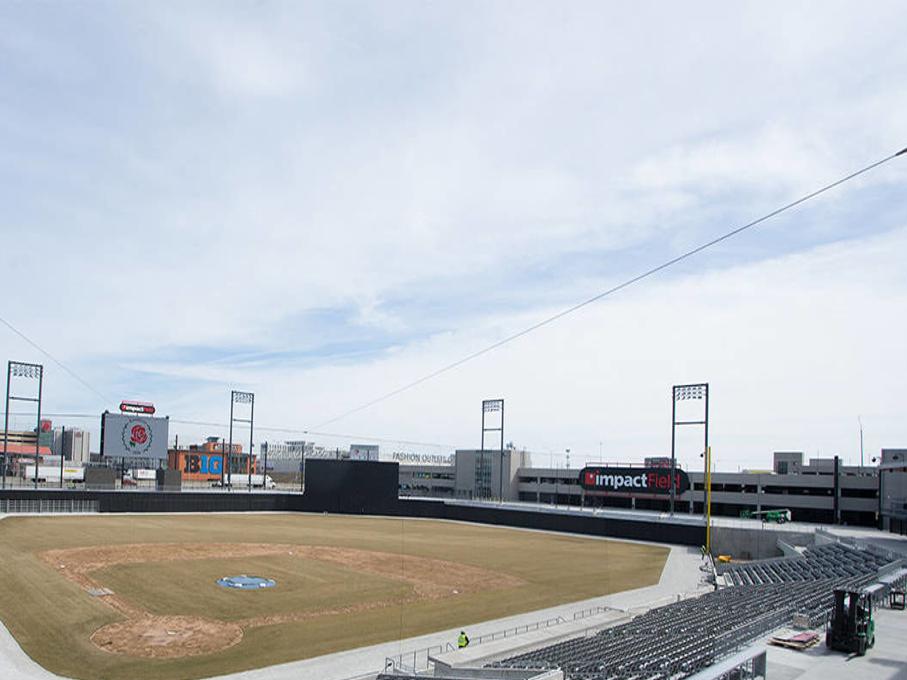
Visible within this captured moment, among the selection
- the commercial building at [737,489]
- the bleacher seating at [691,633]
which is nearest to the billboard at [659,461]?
the commercial building at [737,489]

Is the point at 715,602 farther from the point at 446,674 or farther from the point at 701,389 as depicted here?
the point at 701,389

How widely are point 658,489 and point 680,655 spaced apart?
50.4 meters

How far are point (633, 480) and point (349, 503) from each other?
114 feet

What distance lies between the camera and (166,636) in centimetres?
2533

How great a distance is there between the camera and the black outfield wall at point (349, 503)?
66.8 metres

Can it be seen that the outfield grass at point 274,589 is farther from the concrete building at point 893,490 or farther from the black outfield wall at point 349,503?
the concrete building at point 893,490

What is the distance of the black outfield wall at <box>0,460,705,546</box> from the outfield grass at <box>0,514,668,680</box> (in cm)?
414

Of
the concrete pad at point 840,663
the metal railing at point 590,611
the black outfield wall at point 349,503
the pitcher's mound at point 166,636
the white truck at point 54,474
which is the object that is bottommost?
the white truck at point 54,474

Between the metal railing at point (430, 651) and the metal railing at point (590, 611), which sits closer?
the metal railing at point (430, 651)

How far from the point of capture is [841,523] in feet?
222

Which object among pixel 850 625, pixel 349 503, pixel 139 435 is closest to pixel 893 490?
pixel 850 625

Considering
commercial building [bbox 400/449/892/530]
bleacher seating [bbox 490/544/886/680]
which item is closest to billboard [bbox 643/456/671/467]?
commercial building [bbox 400/449/892/530]

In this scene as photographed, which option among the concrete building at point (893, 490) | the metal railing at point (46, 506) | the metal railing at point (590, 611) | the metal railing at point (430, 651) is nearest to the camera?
the metal railing at point (430, 651)

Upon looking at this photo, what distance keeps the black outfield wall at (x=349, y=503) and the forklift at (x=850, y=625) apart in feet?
149
